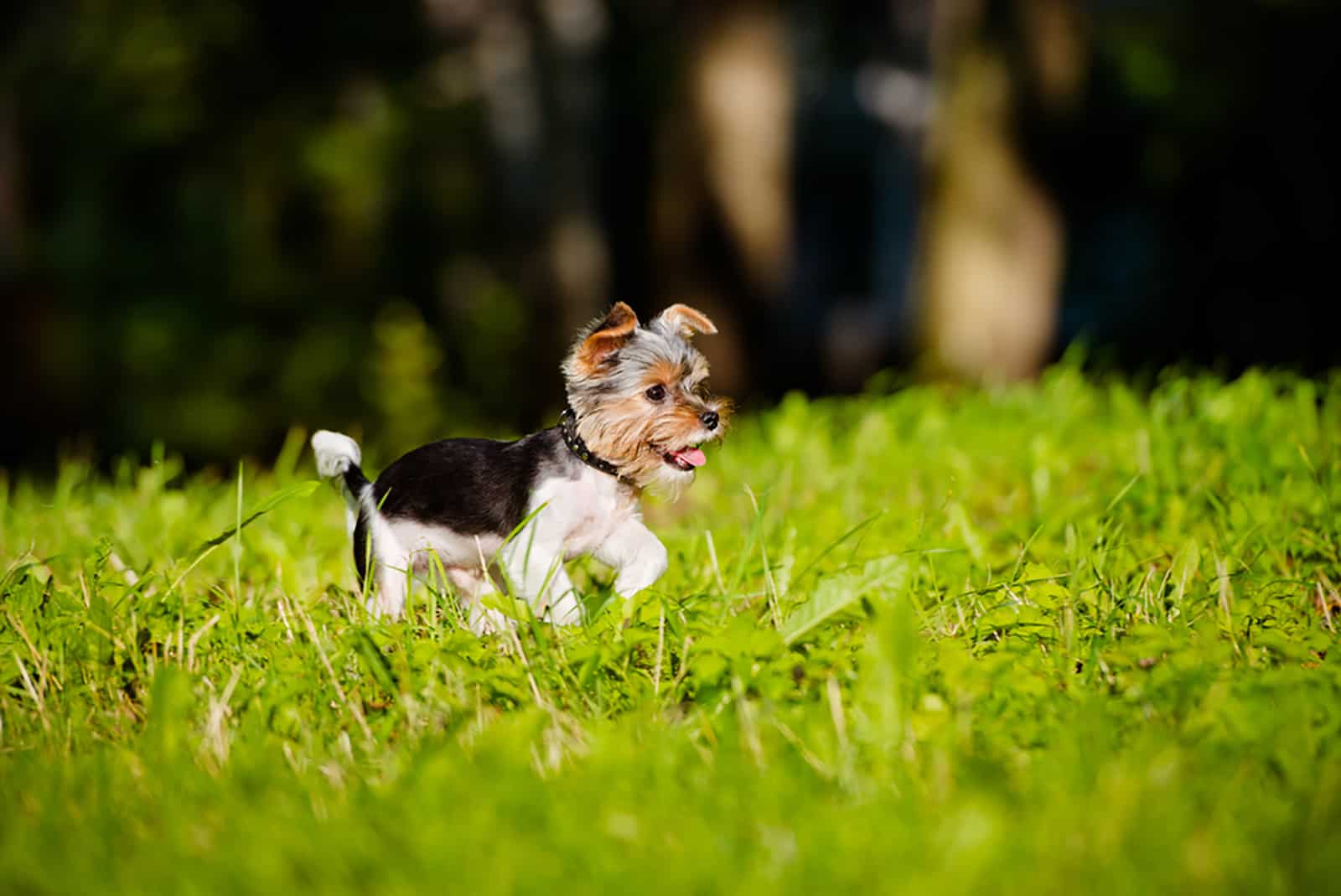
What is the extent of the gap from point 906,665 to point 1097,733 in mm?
436

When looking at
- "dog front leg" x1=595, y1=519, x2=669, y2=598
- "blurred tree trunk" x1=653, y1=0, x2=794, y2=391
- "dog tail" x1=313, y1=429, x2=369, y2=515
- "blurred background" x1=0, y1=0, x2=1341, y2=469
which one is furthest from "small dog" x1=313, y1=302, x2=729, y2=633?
"blurred tree trunk" x1=653, y1=0, x2=794, y2=391

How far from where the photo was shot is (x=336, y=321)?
18.3 m

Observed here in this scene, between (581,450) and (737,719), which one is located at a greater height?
(581,450)

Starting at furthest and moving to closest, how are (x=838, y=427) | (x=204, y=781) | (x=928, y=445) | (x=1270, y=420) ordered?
(x=838, y=427) < (x=928, y=445) < (x=1270, y=420) < (x=204, y=781)

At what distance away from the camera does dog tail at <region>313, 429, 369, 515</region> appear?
395cm

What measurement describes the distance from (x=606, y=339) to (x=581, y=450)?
0.33 meters

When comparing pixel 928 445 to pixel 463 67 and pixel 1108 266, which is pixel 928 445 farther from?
pixel 1108 266

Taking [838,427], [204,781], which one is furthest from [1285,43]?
[204,781]

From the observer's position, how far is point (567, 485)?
3617 millimetres

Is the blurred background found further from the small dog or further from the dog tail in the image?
the dog tail

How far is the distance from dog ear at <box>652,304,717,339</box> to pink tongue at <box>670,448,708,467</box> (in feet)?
1.38

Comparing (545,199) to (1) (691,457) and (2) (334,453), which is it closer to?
(2) (334,453)

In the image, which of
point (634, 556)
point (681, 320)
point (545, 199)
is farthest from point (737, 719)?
point (545, 199)

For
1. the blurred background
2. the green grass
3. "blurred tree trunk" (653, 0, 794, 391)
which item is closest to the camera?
the green grass
